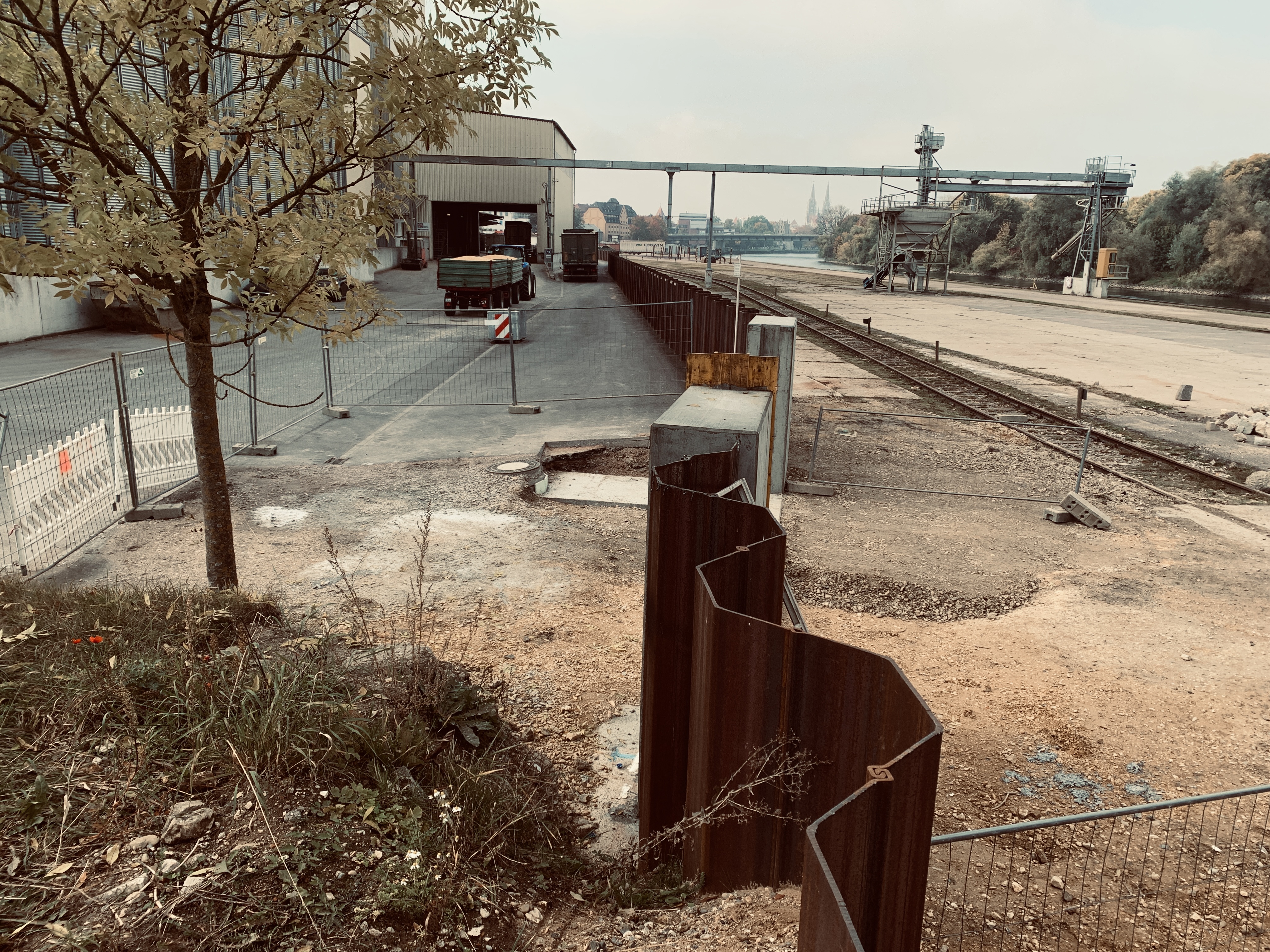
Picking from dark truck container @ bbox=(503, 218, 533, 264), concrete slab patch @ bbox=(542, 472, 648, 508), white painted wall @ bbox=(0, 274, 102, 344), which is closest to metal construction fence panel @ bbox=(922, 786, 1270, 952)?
concrete slab patch @ bbox=(542, 472, 648, 508)

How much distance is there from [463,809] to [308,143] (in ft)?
13.3

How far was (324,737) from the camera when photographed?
3.85 meters

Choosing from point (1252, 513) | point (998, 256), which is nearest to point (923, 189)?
point (998, 256)

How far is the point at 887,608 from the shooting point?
765cm

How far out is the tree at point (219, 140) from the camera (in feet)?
14.4

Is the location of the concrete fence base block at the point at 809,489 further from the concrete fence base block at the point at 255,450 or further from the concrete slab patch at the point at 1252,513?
the concrete fence base block at the point at 255,450

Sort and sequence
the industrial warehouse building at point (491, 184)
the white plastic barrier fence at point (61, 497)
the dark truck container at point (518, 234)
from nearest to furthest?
the white plastic barrier fence at point (61, 497) → the dark truck container at point (518, 234) → the industrial warehouse building at point (491, 184)

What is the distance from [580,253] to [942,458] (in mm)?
44058

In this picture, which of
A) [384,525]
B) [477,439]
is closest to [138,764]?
[384,525]

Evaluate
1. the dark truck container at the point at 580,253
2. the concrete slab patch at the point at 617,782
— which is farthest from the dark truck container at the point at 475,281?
the concrete slab patch at the point at 617,782

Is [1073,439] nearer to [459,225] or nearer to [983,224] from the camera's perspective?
[459,225]

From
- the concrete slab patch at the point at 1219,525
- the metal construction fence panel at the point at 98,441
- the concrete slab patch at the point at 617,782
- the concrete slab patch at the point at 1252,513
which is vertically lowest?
the concrete slab patch at the point at 1252,513

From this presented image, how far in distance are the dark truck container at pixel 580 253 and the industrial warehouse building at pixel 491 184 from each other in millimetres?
10812

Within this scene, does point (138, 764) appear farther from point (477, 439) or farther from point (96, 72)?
point (477, 439)
